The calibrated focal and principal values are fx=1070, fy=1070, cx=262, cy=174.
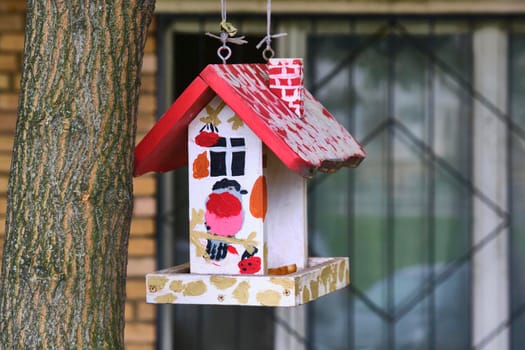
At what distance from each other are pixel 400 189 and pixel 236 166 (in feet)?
6.89

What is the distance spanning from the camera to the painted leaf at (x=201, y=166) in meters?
2.50

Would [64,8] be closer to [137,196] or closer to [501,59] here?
[137,196]

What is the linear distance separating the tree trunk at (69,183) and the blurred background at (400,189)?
87.0 inches

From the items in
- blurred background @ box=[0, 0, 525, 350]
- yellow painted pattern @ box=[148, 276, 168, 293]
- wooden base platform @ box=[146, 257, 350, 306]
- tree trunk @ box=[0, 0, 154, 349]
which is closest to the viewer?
tree trunk @ box=[0, 0, 154, 349]

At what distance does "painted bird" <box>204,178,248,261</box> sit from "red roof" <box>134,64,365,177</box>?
0.17 metres

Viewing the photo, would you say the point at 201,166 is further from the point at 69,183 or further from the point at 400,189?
the point at 400,189

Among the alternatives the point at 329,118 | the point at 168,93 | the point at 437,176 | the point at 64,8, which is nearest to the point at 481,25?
the point at 437,176

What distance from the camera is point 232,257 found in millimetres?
2463

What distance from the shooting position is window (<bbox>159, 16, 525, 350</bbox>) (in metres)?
4.45

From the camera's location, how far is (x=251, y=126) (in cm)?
237

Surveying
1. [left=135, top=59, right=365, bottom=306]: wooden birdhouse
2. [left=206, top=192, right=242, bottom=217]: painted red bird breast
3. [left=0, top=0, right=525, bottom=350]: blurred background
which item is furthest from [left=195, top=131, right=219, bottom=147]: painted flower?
[left=0, top=0, right=525, bottom=350]: blurred background

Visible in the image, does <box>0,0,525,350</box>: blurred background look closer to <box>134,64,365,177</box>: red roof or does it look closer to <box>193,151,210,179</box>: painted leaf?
<box>134,64,365,177</box>: red roof

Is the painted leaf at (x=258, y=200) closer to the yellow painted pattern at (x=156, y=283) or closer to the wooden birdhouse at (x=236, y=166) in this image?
the wooden birdhouse at (x=236, y=166)

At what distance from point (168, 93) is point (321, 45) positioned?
67cm
